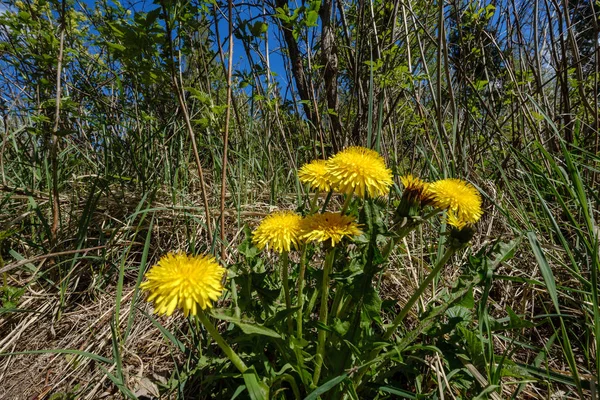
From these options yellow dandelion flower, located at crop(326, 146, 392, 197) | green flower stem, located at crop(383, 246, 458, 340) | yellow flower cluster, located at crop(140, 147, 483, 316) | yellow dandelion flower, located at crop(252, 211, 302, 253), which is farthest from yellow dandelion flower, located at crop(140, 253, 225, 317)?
green flower stem, located at crop(383, 246, 458, 340)

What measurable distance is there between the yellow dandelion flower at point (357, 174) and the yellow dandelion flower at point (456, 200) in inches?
4.9

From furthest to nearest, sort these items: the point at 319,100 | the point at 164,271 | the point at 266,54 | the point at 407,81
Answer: the point at 319,100
the point at 266,54
the point at 407,81
the point at 164,271

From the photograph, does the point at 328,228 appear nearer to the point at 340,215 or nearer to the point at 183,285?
the point at 340,215

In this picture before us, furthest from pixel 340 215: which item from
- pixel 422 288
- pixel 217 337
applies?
pixel 217 337

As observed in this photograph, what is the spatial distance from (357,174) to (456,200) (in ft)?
0.81

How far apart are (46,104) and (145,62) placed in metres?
0.93

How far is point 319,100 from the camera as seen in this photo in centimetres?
245

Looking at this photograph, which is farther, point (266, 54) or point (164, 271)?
point (266, 54)

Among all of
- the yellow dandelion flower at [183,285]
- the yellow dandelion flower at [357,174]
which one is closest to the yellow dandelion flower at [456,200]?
the yellow dandelion flower at [357,174]

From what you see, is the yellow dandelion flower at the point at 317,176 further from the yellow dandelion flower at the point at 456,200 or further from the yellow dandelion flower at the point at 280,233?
the yellow dandelion flower at the point at 456,200

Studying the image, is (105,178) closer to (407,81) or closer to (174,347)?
(174,347)

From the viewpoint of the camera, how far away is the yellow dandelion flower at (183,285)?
58 cm

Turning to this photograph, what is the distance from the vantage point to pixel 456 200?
2.58 ft

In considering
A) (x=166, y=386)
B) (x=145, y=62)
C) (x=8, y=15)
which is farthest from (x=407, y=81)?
(x=8, y=15)
